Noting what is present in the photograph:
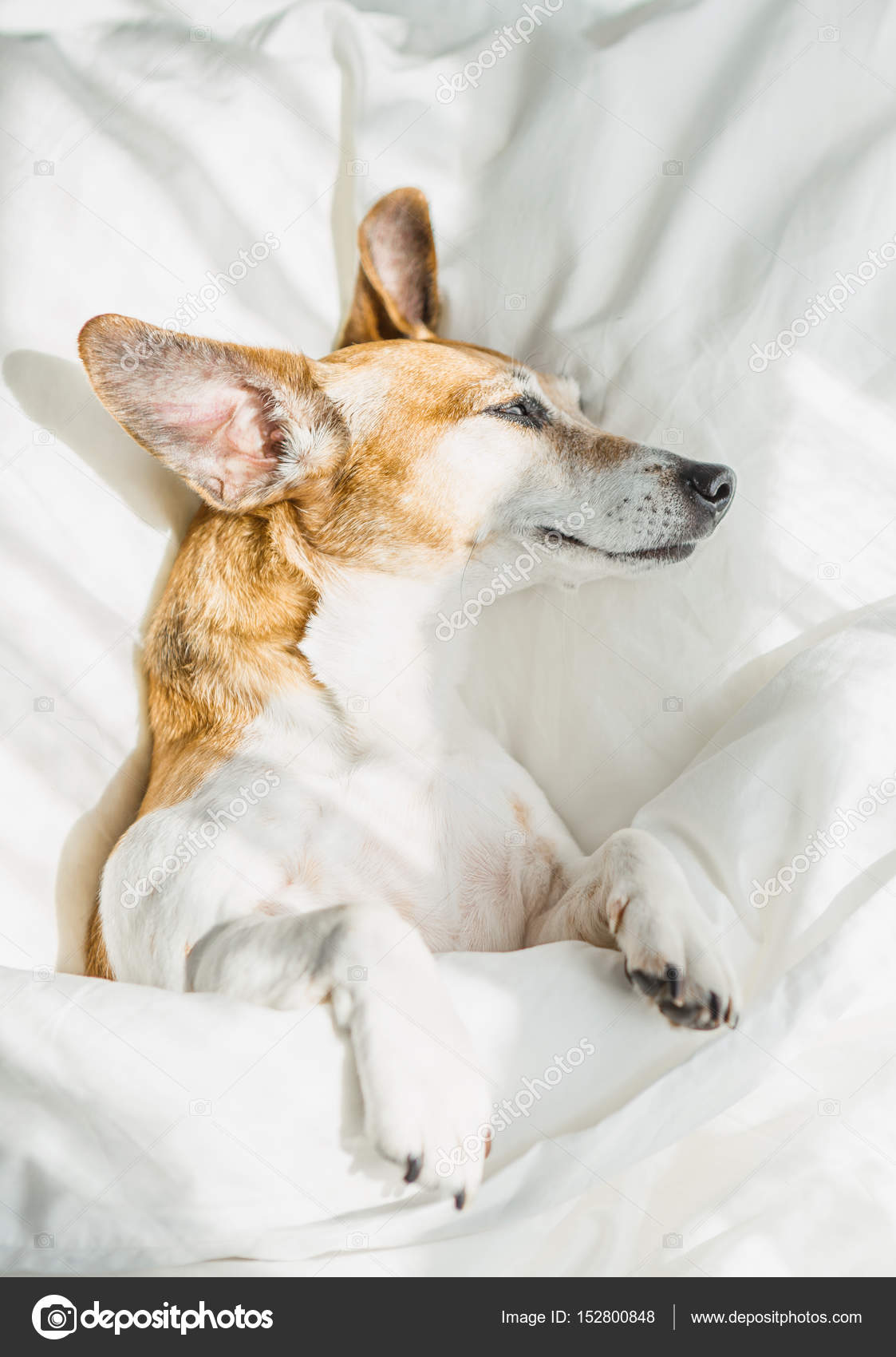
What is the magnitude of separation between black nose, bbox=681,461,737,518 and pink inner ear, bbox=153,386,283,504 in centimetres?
81

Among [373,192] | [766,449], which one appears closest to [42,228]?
[373,192]

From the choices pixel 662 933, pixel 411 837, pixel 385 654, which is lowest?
pixel 411 837

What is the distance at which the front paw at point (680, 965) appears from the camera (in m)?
1.58

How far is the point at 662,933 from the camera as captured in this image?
161 cm

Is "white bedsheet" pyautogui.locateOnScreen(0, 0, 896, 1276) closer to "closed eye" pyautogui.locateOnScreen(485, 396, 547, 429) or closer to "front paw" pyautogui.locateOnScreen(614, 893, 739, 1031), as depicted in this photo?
"front paw" pyautogui.locateOnScreen(614, 893, 739, 1031)

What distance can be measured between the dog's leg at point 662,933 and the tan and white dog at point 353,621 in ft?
0.06

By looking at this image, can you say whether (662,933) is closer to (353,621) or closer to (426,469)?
(353,621)

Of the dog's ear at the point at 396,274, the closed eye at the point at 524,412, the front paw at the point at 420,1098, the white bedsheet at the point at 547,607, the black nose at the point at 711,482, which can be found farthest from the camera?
the dog's ear at the point at 396,274

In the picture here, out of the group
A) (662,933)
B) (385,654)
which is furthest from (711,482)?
(662,933)

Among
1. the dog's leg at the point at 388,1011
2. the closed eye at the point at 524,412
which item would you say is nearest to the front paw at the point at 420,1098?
the dog's leg at the point at 388,1011

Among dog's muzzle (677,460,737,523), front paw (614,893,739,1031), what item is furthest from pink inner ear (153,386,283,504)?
front paw (614,893,739,1031)

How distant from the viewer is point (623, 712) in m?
2.16

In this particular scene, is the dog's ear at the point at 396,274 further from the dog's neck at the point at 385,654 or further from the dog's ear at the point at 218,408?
the dog's neck at the point at 385,654

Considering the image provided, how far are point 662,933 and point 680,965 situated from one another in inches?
2.1
